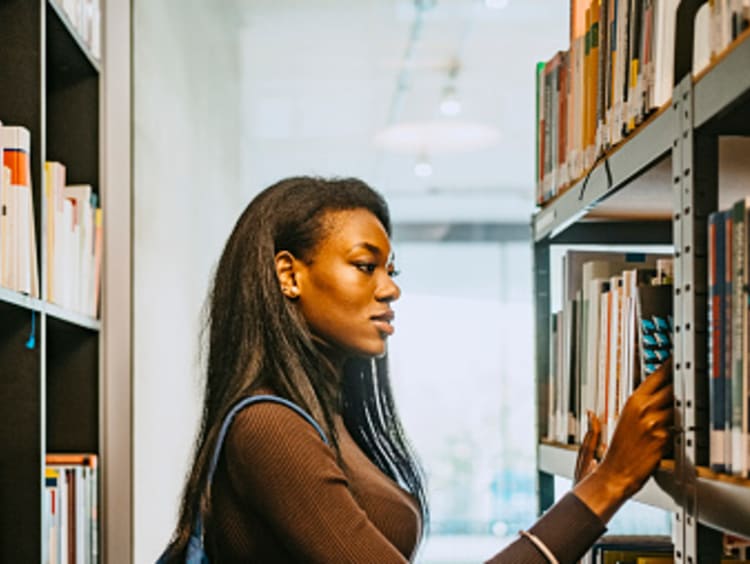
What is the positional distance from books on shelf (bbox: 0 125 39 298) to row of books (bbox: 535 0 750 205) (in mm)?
859

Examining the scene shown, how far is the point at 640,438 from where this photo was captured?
1.20 m

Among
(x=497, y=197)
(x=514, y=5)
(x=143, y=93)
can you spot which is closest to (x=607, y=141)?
(x=143, y=93)

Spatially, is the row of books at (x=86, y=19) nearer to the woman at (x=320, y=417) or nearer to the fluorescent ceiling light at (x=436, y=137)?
the woman at (x=320, y=417)

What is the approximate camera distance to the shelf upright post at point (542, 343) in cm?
200

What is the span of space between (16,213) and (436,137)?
13.5 feet

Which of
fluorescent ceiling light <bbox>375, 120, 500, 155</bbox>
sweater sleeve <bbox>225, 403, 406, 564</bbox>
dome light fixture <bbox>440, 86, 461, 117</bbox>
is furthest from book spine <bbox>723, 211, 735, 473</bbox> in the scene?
fluorescent ceiling light <bbox>375, 120, 500, 155</bbox>

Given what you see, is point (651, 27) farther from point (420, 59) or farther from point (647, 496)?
point (420, 59)

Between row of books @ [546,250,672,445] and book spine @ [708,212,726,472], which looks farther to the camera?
row of books @ [546,250,672,445]

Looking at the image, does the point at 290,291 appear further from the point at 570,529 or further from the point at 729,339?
the point at 729,339

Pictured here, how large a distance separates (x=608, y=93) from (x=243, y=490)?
2.23 feet

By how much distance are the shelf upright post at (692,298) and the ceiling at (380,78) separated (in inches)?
130

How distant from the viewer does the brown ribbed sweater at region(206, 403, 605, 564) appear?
51.0 inches

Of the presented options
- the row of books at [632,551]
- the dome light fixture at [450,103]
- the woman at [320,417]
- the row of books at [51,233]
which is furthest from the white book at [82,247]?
the dome light fixture at [450,103]

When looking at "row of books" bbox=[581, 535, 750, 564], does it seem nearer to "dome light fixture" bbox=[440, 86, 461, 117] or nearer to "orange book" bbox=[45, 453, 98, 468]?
"orange book" bbox=[45, 453, 98, 468]
